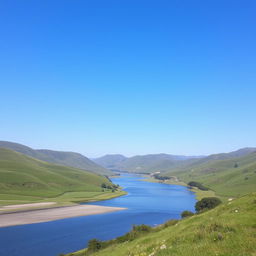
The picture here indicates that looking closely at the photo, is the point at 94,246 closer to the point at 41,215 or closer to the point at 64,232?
the point at 64,232

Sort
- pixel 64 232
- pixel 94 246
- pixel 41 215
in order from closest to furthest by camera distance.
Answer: pixel 94 246 < pixel 64 232 < pixel 41 215


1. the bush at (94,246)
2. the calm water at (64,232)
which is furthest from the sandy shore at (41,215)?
the bush at (94,246)

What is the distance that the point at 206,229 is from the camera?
78.2ft

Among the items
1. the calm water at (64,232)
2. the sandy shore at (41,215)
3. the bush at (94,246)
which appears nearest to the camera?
the bush at (94,246)

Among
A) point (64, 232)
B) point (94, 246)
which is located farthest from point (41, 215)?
point (94, 246)

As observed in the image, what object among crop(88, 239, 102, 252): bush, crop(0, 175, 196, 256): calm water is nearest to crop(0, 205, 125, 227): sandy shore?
crop(0, 175, 196, 256): calm water

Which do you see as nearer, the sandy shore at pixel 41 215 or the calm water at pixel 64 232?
the calm water at pixel 64 232

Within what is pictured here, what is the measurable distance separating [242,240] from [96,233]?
98.1 metres

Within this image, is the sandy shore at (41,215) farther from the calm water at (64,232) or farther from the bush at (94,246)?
the bush at (94,246)

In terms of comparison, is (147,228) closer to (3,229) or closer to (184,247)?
(184,247)

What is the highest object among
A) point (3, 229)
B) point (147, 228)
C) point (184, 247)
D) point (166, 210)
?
point (184, 247)

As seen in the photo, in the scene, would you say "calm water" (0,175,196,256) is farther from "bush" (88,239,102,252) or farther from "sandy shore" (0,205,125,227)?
"bush" (88,239,102,252)

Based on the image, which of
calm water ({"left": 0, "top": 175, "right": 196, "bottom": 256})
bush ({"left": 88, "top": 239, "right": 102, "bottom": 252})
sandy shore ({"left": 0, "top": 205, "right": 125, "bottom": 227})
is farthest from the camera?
sandy shore ({"left": 0, "top": 205, "right": 125, "bottom": 227})

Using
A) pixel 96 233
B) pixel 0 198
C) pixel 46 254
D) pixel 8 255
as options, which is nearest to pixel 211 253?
pixel 46 254
